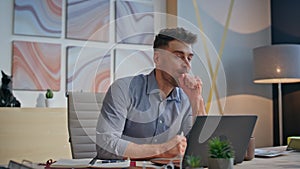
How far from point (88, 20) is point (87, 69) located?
0.45 metres

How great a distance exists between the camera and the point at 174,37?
188 cm

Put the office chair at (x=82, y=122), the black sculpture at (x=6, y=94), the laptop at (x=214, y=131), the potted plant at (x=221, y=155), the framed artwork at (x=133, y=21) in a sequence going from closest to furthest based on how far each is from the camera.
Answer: the potted plant at (x=221, y=155)
the laptop at (x=214, y=131)
the office chair at (x=82, y=122)
the black sculpture at (x=6, y=94)
the framed artwork at (x=133, y=21)

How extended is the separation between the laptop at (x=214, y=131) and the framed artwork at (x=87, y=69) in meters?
2.15

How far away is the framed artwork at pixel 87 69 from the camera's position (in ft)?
11.1

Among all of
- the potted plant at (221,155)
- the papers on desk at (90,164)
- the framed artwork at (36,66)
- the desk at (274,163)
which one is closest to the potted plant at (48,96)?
the framed artwork at (36,66)

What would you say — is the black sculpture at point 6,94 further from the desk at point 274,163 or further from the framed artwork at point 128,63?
the desk at point 274,163

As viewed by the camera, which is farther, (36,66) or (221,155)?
(36,66)

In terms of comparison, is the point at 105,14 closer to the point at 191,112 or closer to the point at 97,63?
the point at 97,63

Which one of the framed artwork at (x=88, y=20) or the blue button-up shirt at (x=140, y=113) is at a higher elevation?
the framed artwork at (x=88, y=20)

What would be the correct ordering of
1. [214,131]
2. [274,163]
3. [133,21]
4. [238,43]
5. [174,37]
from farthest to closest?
[238,43] < [133,21] < [174,37] < [274,163] < [214,131]

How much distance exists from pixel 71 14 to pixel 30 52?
0.50 meters

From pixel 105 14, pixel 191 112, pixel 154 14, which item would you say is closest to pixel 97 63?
pixel 105 14

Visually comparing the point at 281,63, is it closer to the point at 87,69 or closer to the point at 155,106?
the point at 87,69

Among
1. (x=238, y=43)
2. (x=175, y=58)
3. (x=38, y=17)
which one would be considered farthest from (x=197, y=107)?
(x=238, y=43)
